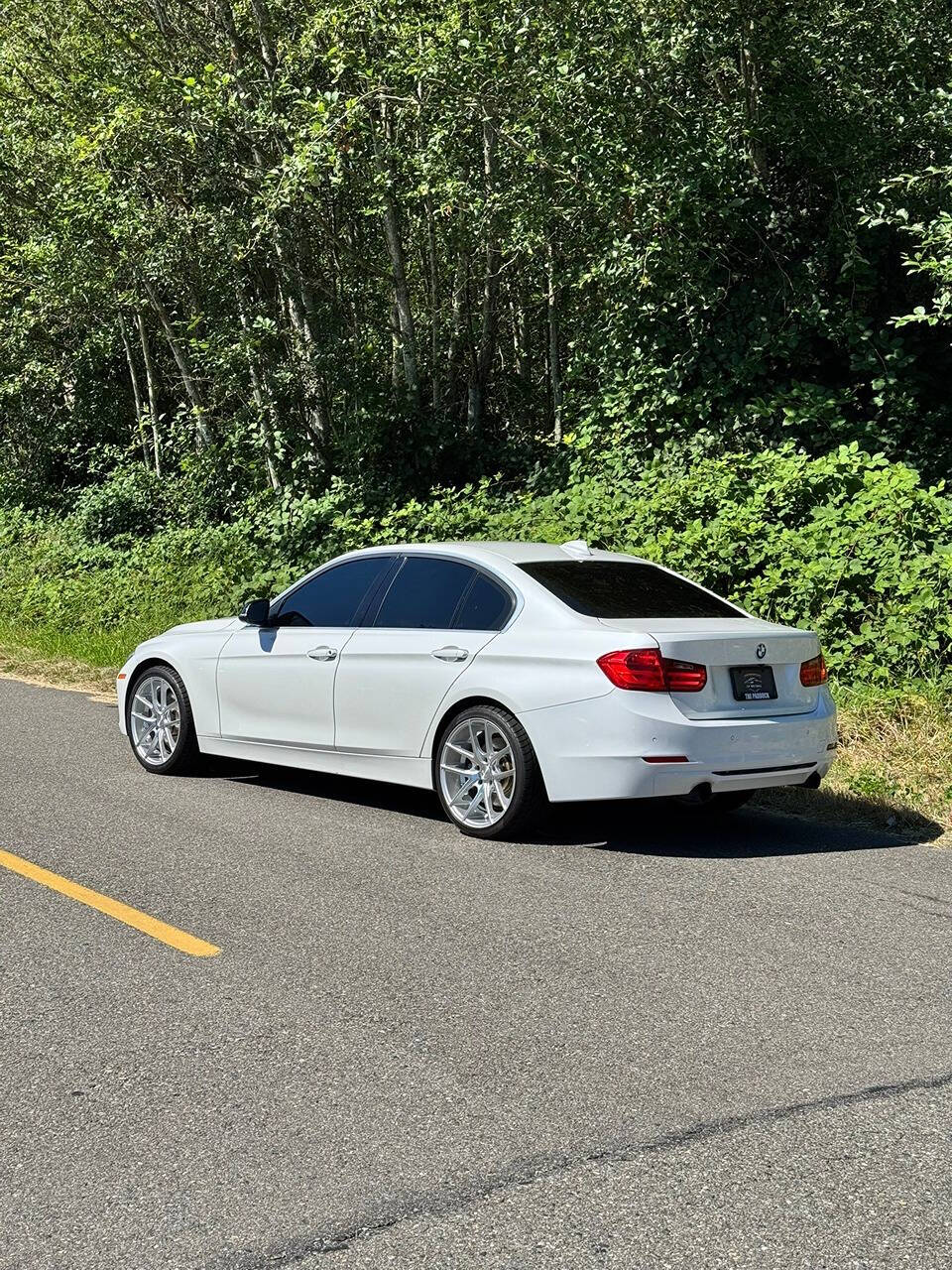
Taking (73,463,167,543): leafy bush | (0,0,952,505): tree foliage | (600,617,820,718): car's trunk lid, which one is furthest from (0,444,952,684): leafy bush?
(73,463,167,543): leafy bush

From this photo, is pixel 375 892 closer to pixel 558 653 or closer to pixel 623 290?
pixel 558 653

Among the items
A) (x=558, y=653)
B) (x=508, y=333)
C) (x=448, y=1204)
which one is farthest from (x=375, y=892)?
(x=508, y=333)

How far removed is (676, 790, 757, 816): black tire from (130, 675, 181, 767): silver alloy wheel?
3369 mm

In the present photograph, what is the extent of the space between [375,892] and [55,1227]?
316 cm

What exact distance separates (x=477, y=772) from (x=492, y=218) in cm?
895

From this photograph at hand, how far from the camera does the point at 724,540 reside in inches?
472

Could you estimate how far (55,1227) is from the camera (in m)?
3.41

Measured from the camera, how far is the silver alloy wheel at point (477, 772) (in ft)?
25.0

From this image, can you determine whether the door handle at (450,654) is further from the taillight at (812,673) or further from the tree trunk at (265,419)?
the tree trunk at (265,419)

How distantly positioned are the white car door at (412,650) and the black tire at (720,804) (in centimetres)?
152

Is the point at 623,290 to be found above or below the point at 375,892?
above

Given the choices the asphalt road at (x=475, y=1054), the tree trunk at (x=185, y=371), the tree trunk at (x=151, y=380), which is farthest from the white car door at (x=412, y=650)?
the tree trunk at (x=151, y=380)

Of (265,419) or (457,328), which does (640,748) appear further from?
(457,328)

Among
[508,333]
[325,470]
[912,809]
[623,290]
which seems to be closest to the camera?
[912,809]
